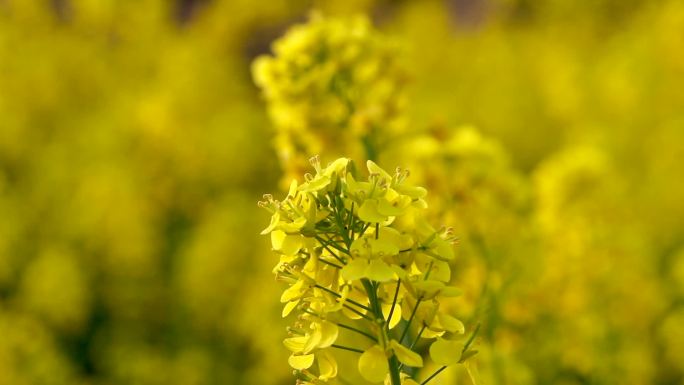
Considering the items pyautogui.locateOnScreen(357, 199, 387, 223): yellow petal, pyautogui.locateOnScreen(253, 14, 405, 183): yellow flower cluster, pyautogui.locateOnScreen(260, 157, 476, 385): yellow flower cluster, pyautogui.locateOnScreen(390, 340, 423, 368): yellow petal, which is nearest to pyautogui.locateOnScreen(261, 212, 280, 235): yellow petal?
pyautogui.locateOnScreen(260, 157, 476, 385): yellow flower cluster

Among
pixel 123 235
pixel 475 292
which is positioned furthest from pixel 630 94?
pixel 475 292

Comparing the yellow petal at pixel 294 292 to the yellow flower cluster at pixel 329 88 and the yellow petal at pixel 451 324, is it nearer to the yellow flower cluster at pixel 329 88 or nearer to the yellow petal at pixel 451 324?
the yellow petal at pixel 451 324

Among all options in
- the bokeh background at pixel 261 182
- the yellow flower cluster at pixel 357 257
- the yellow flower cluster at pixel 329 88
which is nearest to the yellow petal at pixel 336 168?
the yellow flower cluster at pixel 357 257

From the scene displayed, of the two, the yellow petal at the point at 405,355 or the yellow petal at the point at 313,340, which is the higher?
the yellow petal at the point at 313,340

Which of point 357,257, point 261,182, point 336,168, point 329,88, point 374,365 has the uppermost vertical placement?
point 261,182

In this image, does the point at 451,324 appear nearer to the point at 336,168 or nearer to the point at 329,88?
the point at 336,168

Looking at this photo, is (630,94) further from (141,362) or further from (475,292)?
(475,292)

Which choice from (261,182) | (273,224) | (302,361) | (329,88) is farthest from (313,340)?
(261,182)

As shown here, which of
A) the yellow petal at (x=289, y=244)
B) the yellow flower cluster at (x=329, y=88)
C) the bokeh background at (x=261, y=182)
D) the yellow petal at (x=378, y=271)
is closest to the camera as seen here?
the yellow petal at (x=378, y=271)
